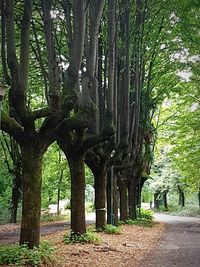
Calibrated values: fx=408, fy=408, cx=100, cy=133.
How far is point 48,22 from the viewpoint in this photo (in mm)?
10102

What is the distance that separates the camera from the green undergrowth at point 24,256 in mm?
8336

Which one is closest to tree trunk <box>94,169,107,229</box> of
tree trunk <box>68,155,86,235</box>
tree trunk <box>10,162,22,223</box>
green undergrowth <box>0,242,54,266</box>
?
tree trunk <box>68,155,86,235</box>

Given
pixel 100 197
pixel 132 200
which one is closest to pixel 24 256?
pixel 100 197

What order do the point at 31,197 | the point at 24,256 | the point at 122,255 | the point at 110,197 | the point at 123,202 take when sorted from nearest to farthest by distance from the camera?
the point at 24,256 < the point at 31,197 < the point at 122,255 < the point at 110,197 < the point at 123,202

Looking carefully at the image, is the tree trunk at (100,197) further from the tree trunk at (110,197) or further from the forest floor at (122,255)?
the tree trunk at (110,197)

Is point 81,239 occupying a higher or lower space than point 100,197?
lower

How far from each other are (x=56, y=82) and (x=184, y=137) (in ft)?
65.0

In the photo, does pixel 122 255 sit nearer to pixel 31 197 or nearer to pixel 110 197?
pixel 31 197

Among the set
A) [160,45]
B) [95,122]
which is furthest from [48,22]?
[160,45]

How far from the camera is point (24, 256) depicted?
8.53 m

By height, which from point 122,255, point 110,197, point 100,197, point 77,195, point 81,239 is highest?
point 110,197

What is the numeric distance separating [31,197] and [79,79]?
4003mm

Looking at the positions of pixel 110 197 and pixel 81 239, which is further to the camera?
pixel 110 197

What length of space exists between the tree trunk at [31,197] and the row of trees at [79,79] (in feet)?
0.07
